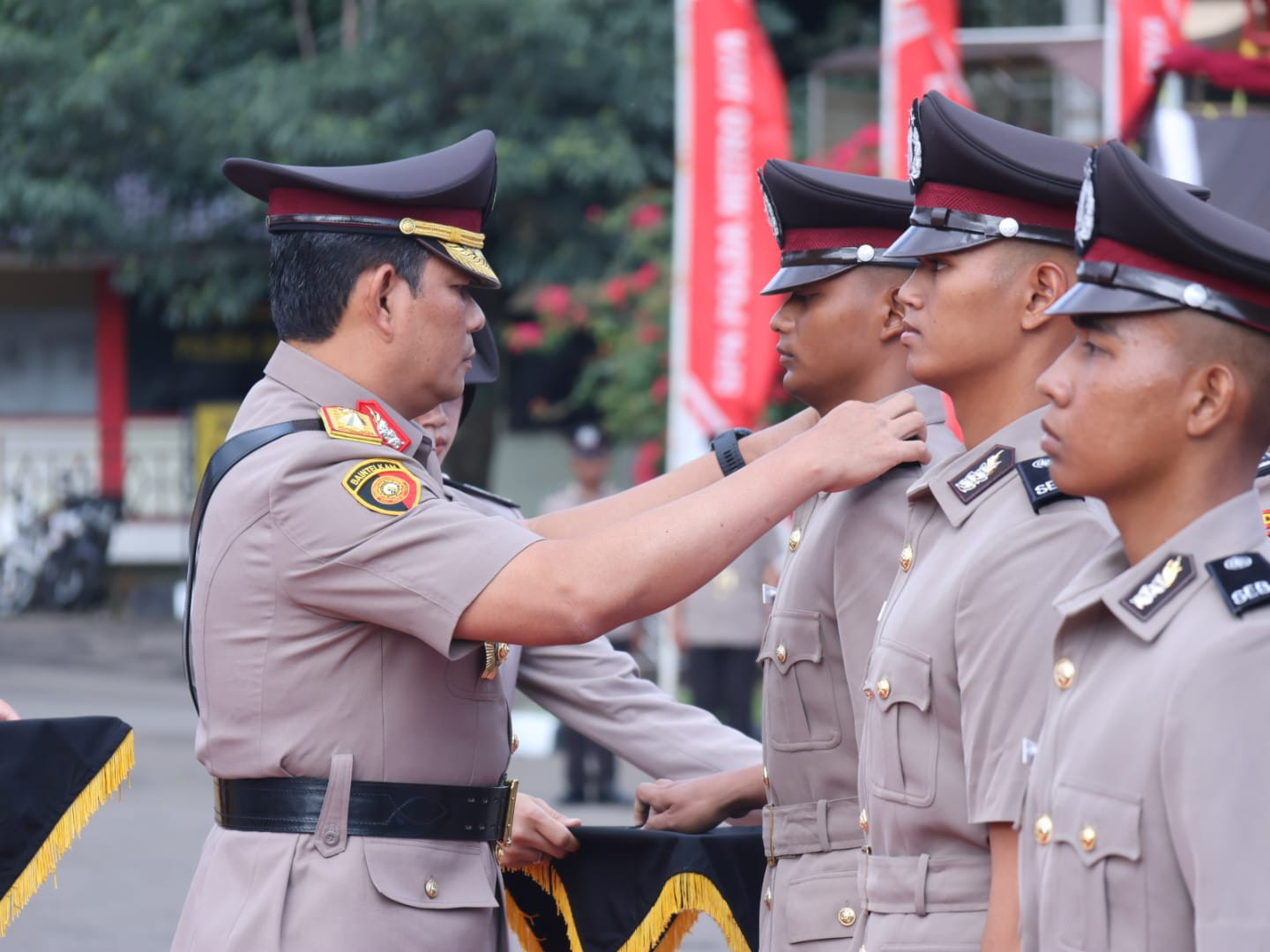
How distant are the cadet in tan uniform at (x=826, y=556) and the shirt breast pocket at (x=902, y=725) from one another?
1.04ft

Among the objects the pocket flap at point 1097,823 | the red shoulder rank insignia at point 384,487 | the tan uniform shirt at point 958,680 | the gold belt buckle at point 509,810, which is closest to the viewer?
the pocket flap at point 1097,823

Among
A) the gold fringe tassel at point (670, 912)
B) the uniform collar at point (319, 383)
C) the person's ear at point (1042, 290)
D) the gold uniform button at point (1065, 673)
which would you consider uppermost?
the person's ear at point (1042, 290)

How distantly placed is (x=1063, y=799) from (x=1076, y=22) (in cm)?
1511

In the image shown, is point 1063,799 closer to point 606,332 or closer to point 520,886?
point 520,886

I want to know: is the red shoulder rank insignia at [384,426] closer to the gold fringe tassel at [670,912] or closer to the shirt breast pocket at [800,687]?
the shirt breast pocket at [800,687]

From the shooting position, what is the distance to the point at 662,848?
11.5 ft

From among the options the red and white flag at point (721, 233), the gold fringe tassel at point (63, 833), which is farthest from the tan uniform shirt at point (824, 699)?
the red and white flag at point (721, 233)

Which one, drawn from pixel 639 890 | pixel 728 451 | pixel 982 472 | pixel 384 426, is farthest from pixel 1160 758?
pixel 639 890

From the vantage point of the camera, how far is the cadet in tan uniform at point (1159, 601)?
1.84 metres

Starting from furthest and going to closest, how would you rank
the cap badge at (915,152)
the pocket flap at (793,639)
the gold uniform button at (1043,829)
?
1. the pocket flap at (793,639)
2. the cap badge at (915,152)
3. the gold uniform button at (1043,829)

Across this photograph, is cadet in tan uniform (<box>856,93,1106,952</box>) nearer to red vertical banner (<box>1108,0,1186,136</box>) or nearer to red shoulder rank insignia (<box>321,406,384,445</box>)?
red shoulder rank insignia (<box>321,406,384,445</box>)

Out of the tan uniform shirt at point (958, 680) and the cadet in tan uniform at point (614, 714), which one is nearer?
the tan uniform shirt at point (958, 680)

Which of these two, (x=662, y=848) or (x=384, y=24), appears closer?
(x=662, y=848)

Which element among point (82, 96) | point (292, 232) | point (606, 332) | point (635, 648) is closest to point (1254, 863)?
point (292, 232)
